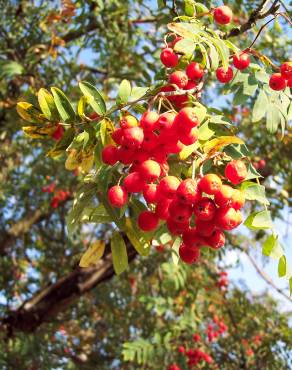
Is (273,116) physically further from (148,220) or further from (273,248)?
(148,220)

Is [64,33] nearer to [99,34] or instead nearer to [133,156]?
[99,34]

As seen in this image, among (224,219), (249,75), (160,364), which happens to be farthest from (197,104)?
(160,364)

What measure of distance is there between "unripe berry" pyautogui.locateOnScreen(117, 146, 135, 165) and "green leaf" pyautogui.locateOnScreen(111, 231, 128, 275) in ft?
1.38

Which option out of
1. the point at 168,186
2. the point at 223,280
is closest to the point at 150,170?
the point at 168,186

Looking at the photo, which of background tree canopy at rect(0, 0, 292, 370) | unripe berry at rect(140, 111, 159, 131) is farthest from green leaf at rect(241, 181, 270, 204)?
background tree canopy at rect(0, 0, 292, 370)

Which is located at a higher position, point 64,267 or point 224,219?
point 64,267

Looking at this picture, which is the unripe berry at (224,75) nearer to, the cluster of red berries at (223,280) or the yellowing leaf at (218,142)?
the yellowing leaf at (218,142)

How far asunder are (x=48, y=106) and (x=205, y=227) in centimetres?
70

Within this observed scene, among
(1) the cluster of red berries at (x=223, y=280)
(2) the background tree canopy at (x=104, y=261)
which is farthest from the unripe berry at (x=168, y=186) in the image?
(1) the cluster of red berries at (x=223, y=280)

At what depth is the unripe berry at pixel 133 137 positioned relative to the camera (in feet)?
4.77

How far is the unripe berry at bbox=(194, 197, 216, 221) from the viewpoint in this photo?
1.44 metres

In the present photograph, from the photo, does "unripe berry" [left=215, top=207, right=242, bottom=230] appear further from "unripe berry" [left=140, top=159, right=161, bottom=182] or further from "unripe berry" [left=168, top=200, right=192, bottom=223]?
"unripe berry" [left=140, top=159, right=161, bottom=182]

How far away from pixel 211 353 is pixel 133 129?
16.0 feet

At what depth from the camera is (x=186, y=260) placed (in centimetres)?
174
